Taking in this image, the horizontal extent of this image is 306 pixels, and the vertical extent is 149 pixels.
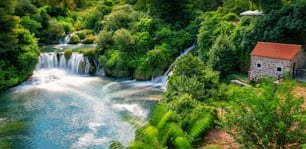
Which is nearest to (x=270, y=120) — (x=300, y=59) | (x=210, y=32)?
(x=300, y=59)

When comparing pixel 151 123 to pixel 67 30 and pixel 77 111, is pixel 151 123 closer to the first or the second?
pixel 77 111

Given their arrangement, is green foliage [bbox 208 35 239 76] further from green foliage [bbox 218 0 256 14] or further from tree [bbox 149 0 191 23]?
tree [bbox 149 0 191 23]

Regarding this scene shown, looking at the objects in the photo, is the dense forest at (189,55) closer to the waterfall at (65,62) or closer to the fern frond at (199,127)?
the fern frond at (199,127)

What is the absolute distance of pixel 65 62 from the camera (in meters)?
35.4

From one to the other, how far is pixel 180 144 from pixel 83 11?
62.4 meters

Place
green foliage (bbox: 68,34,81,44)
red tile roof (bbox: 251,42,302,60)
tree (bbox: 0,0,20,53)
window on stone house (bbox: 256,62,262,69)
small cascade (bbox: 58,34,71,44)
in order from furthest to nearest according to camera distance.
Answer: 1. small cascade (bbox: 58,34,71,44)
2. green foliage (bbox: 68,34,81,44)
3. tree (bbox: 0,0,20,53)
4. window on stone house (bbox: 256,62,262,69)
5. red tile roof (bbox: 251,42,302,60)

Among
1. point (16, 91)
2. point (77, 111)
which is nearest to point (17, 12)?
point (16, 91)

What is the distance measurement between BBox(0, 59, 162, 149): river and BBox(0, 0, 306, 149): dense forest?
1.92m

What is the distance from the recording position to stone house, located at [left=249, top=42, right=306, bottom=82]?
74.1 ft

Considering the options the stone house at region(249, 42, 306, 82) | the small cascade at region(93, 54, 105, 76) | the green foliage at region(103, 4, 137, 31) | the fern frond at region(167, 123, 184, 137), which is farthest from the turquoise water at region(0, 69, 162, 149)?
the stone house at region(249, 42, 306, 82)

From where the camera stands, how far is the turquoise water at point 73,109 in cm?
1831

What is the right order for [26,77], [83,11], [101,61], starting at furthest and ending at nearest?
[83,11], [101,61], [26,77]

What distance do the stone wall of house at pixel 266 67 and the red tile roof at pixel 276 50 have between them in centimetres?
31

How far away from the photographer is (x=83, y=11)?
227 feet
